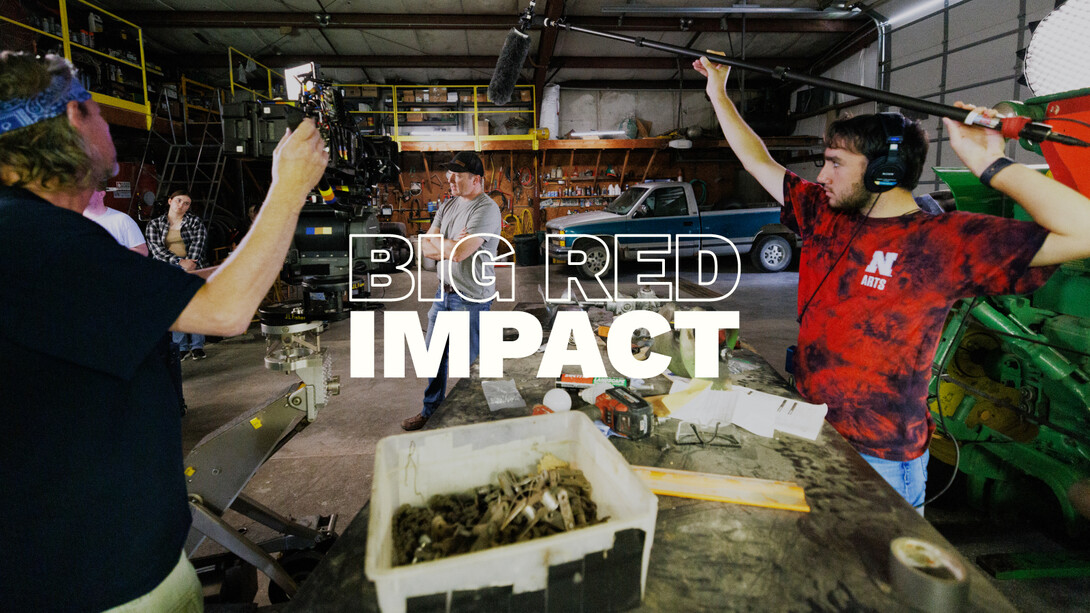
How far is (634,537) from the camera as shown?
778 mm

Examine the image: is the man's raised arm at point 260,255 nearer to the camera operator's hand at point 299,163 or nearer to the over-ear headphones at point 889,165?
the camera operator's hand at point 299,163

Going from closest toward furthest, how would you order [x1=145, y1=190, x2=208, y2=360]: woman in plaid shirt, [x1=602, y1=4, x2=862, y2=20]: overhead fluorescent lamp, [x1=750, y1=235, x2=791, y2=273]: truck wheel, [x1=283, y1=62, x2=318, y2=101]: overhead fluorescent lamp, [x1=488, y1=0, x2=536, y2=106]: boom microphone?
1. [x1=283, y1=62, x2=318, y2=101]: overhead fluorescent lamp
2. [x1=488, y1=0, x2=536, y2=106]: boom microphone
3. [x1=145, y1=190, x2=208, y2=360]: woman in plaid shirt
4. [x1=602, y1=4, x2=862, y2=20]: overhead fluorescent lamp
5. [x1=750, y1=235, x2=791, y2=273]: truck wheel

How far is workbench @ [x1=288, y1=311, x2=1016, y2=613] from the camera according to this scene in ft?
2.91

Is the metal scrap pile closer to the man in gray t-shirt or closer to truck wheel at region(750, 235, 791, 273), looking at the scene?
the man in gray t-shirt

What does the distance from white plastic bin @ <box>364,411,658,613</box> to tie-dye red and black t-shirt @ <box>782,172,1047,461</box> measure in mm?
1078

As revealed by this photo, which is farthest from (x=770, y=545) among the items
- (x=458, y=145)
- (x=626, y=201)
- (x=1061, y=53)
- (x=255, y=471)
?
(x=458, y=145)

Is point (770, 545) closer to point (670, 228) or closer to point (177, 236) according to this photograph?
point (177, 236)

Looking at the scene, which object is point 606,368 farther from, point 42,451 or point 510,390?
point 42,451

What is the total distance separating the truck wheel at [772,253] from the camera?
952 cm

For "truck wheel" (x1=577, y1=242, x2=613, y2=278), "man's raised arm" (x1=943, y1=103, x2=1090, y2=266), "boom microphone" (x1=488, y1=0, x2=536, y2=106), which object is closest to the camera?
"man's raised arm" (x1=943, y1=103, x2=1090, y2=266)

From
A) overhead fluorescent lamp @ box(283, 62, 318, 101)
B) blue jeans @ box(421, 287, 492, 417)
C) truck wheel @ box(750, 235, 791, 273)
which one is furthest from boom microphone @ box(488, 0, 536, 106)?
truck wheel @ box(750, 235, 791, 273)

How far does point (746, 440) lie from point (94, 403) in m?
1.54

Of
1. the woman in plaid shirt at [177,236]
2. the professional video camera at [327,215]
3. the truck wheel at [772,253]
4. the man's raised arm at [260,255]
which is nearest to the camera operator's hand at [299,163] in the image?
the man's raised arm at [260,255]

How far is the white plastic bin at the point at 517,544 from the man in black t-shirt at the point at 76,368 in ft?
1.48
